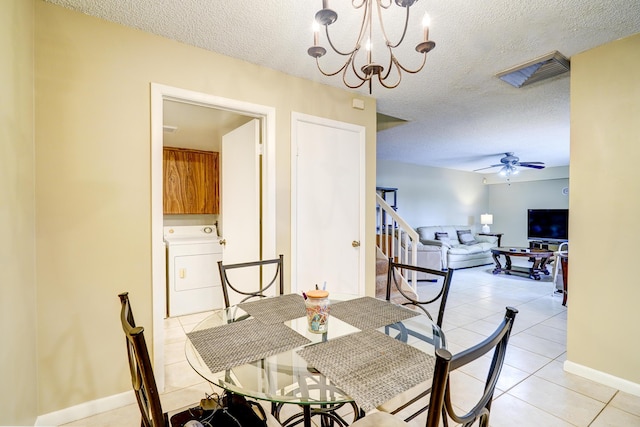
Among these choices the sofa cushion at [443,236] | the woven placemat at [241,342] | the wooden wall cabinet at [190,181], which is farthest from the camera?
the sofa cushion at [443,236]

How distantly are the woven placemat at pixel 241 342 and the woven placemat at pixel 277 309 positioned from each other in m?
0.08

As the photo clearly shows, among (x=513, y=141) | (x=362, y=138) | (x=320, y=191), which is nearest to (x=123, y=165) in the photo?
(x=320, y=191)

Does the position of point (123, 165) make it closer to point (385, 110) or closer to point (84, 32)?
point (84, 32)

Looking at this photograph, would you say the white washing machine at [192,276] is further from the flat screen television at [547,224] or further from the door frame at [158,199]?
the flat screen television at [547,224]

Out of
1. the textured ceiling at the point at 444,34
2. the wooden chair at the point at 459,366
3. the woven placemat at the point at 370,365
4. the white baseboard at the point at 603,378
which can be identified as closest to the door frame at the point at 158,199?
the textured ceiling at the point at 444,34

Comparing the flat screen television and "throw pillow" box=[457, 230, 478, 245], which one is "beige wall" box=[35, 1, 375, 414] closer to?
"throw pillow" box=[457, 230, 478, 245]

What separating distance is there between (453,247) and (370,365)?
6.33 metres

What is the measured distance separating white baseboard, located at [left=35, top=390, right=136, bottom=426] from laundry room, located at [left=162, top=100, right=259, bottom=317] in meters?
1.52

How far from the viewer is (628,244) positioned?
6.57 ft

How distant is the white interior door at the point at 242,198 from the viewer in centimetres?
255

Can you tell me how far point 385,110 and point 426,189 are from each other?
4692 millimetres

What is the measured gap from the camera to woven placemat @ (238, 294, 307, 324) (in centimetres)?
146

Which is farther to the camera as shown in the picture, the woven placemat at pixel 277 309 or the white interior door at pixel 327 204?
the white interior door at pixel 327 204

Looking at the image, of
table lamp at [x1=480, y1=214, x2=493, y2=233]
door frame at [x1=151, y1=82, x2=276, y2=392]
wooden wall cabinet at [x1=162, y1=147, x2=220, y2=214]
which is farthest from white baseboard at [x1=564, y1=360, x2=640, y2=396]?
table lamp at [x1=480, y1=214, x2=493, y2=233]
